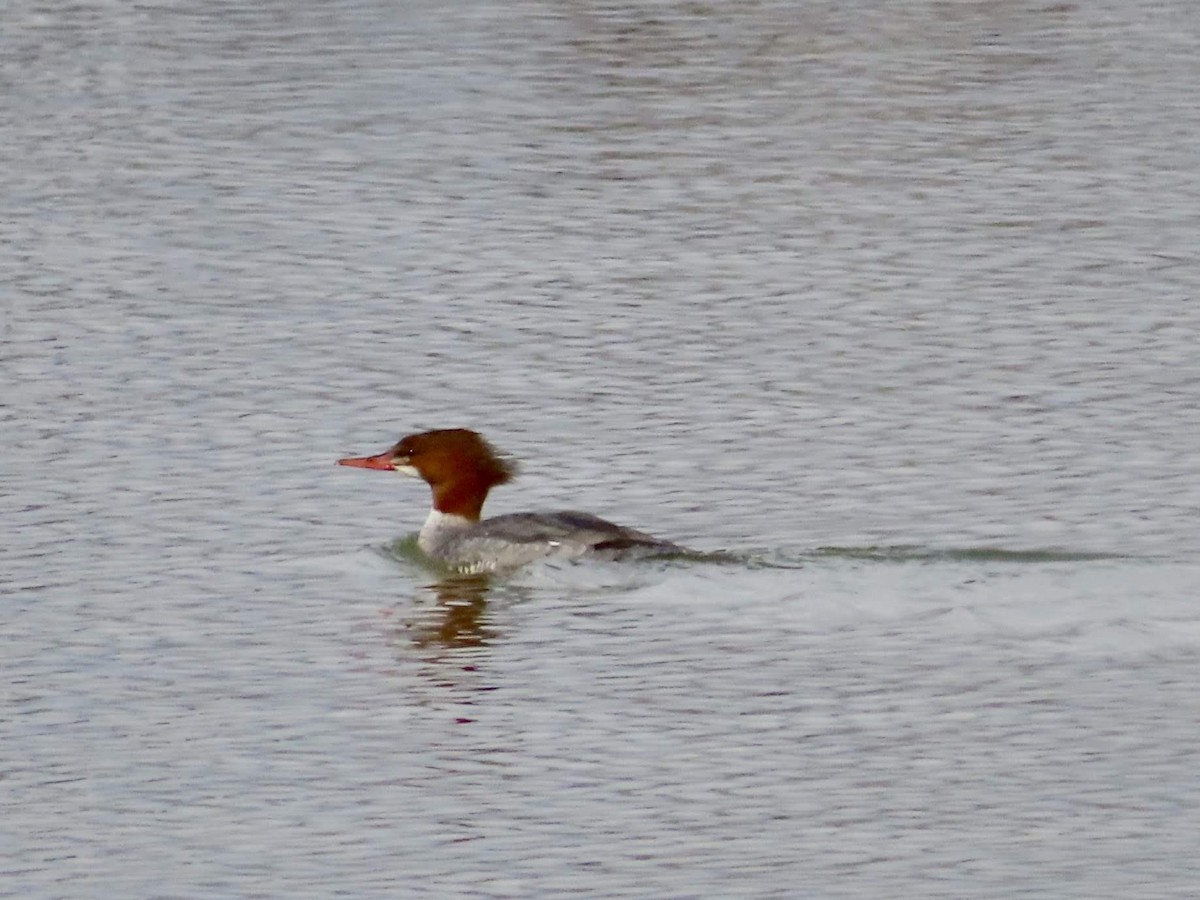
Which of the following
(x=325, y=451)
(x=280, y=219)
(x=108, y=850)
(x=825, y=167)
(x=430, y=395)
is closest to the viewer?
(x=108, y=850)

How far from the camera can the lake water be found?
8.09m

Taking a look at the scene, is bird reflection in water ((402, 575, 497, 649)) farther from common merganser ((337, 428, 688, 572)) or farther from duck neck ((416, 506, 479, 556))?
duck neck ((416, 506, 479, 556))

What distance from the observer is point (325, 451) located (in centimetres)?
1258

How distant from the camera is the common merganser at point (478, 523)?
1091 centimetres

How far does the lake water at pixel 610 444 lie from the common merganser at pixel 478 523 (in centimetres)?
11

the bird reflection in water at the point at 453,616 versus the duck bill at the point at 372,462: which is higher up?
the duck bill at the point at 372,462

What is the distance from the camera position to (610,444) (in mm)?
12633

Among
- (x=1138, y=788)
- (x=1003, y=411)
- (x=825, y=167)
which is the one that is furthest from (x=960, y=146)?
(x=1138, y=788)

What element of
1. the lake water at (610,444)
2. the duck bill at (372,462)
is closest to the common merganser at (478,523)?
the duck bill at (372,462)

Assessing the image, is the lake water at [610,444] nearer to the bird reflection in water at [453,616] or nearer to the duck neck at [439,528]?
the bird reflection in water at [453,616]

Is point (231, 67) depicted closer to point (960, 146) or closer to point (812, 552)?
point (960, 146)

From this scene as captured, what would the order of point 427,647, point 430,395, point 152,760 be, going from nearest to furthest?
1. point 152,760
2. point 427,647
3. point 430,395

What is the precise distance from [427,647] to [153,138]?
967 cm

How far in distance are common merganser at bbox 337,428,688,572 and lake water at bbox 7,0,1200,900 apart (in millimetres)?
111
